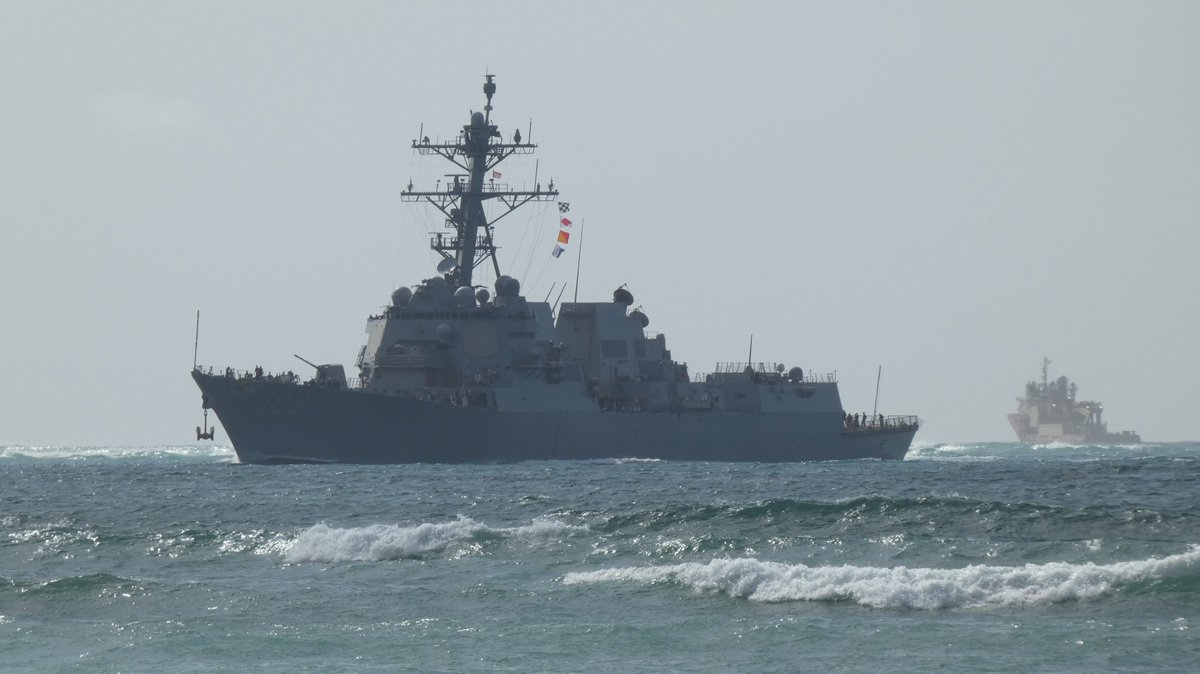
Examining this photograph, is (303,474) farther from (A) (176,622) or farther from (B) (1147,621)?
(B) (1147,621)

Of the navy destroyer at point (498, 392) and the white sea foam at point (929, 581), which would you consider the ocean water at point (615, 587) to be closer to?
the white sea foam at point (929, 581)

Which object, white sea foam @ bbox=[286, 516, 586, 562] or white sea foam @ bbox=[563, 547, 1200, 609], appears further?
white sea foam @ bbox=[286, 516, 586, 562]

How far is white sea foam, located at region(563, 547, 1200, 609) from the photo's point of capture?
1630 centimetres

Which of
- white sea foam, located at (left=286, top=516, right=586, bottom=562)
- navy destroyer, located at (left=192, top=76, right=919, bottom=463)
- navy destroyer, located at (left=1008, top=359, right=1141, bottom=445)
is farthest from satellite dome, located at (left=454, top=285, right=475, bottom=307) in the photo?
navy destroyer, located at (left=1008, top=359, right=1141, bottom=445)

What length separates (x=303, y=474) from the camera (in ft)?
131

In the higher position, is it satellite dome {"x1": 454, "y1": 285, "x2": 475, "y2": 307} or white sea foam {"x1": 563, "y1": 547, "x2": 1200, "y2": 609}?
satellite dome {"x1": 454, "y1": 285, "x2": 475, "y2": 307}

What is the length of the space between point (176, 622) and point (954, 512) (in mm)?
11156

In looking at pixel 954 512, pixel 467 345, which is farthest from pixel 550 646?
pixel 467 345

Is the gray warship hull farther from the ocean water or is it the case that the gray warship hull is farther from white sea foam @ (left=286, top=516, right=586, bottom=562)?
white sea foam @ (left=286, top=516, right=586, bottom=562)

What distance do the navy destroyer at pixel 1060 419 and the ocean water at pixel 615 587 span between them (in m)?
117

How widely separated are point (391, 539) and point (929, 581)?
327 inches

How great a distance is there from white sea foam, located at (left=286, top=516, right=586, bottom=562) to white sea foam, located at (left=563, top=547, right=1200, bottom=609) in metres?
4.74

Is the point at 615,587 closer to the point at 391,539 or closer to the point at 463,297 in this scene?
the point at 391,539

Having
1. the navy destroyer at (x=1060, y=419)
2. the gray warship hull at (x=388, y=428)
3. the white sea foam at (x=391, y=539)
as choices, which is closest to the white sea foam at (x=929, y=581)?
the white sea foam at (x=391, y=539)
